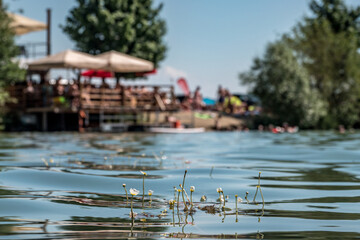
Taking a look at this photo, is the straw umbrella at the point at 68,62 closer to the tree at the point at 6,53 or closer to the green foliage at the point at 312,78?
the tree at the point at 6,53

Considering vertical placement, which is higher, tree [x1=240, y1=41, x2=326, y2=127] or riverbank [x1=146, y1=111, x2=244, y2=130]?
tree [x1=240, y1=41, x2=326, y2=127]

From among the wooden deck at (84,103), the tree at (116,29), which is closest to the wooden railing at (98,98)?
the wooden deck at (84,103)

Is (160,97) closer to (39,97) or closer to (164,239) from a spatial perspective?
(39,97)

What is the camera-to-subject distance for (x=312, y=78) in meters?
40.8

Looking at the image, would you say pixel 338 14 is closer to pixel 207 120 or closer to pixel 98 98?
pixel 207 120

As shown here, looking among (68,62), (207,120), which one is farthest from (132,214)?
(207,120)

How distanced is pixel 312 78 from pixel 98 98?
1746cm

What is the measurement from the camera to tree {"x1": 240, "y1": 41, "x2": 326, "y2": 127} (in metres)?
36.5

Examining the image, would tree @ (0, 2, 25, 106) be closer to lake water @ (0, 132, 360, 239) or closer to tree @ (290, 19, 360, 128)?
lake water @ (0, 132, 360, 239)

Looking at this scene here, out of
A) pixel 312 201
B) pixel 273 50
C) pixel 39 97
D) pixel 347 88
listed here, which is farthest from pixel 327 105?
pixel 312 201

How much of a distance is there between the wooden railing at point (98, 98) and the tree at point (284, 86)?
8012mm

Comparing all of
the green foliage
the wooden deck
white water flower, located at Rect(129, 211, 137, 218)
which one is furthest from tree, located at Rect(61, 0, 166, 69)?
white water flower, located at Rect(129, 211, 137, 218)

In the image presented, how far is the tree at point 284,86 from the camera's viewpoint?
3647cm

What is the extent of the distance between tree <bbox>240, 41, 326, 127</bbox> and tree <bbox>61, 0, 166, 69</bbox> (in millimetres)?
10179
